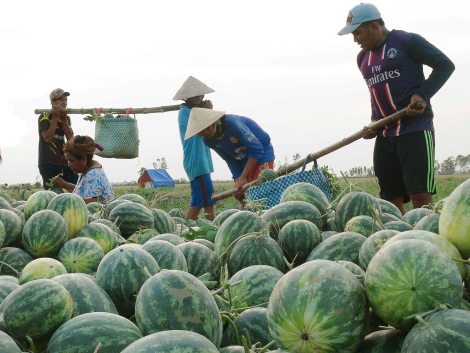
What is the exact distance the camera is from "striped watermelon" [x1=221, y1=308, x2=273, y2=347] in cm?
172

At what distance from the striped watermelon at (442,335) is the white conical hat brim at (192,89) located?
21.3 feet

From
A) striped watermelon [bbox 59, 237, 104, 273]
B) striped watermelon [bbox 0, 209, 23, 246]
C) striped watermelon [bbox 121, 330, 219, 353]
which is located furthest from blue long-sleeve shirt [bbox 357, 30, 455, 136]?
striped watermelon [bbox 121, 330, 219, 353]

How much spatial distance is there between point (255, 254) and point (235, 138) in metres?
4.58

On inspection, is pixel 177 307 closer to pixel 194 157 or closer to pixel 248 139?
pixel 248 139

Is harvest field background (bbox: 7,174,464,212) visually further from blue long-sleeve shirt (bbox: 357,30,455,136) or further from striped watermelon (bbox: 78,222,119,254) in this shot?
striped watermelon (bbox: 78,222,119,254)

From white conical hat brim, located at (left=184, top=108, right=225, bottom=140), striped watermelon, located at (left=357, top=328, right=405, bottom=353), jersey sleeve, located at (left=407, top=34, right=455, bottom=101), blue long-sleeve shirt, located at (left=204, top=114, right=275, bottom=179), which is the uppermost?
jersey sleeve, located at (left=407, top=34, right=455, bottom=101)

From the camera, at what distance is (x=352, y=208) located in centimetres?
281

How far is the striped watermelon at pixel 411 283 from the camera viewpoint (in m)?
1.38

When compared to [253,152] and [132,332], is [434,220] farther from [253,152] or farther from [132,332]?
[253,152]

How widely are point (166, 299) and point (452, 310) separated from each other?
Answer: 0.73m

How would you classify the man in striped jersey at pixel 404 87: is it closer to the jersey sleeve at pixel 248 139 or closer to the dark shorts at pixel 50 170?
the jersey sleeve at pixel 248 139

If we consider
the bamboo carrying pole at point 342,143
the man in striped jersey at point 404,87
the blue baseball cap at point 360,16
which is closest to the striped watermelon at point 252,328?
the bamboo carrying pole at point 342,143

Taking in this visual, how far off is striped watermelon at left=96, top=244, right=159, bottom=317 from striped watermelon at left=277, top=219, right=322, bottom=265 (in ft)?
2.41

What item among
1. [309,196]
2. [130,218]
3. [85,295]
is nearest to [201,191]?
[130,218]
